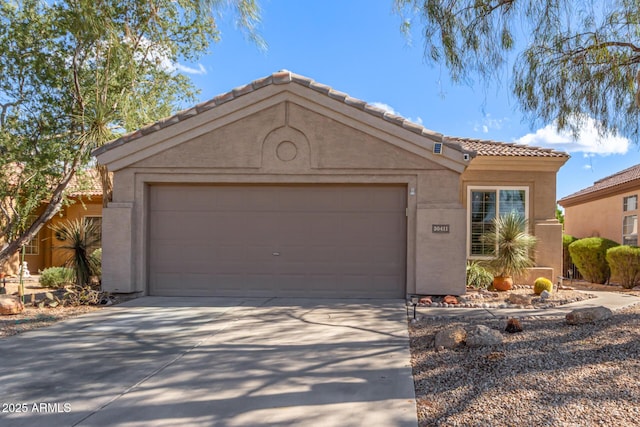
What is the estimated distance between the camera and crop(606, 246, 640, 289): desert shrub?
13359 millimetres

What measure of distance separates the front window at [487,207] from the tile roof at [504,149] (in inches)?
39.0

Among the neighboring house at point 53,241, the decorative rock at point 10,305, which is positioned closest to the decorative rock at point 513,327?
the decorative rock at point 10,305

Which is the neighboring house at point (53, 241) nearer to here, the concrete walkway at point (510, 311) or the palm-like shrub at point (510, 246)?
the concrete walkway at point (510, 311)

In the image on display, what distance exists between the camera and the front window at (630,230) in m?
16.1

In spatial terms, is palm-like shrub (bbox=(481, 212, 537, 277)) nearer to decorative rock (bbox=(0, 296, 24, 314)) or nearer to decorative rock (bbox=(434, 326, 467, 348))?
decorative rock (bbox=(434, 326, 467, 348))

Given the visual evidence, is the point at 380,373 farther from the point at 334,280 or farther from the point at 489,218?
the point at 489,218

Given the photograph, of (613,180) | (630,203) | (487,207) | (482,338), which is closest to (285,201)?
(482,338)

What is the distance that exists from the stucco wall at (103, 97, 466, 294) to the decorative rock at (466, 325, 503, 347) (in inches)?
156

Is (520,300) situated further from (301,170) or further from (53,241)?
(53,241)

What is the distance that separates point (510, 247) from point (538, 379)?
740cm

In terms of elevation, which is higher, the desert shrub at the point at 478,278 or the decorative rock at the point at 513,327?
the desert shrub at the point at 478,278

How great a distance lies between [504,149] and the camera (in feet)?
44.8

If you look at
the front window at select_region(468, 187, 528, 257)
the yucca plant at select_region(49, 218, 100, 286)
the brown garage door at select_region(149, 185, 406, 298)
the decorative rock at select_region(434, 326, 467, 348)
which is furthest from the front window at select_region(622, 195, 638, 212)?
the yucca plant at select_region(49, 218, 100, 286)

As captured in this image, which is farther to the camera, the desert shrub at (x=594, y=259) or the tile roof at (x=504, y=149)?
the desert shrub at (x=594, y=259)
